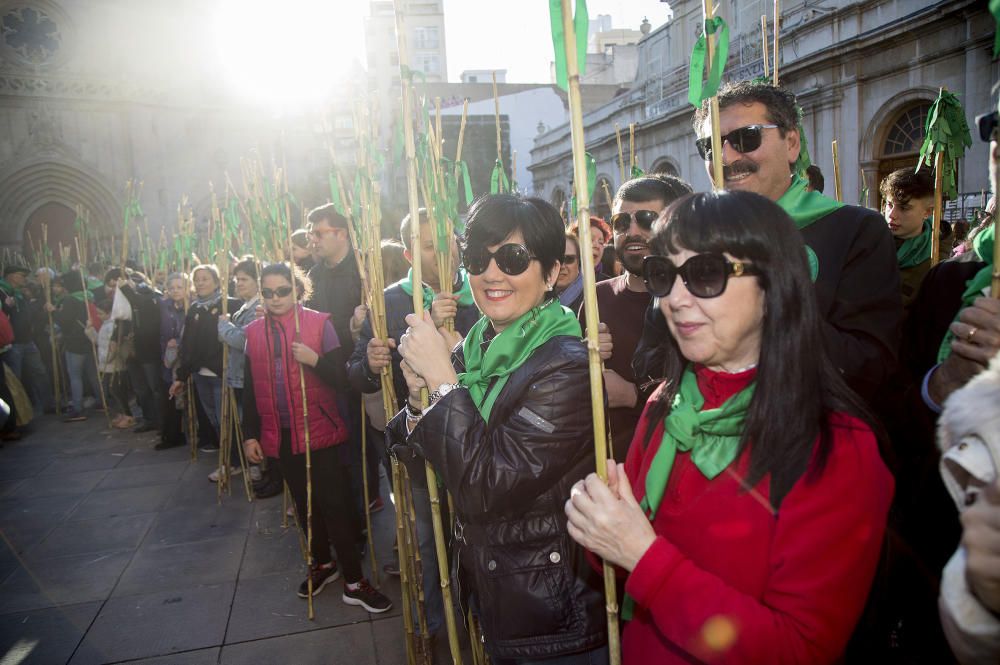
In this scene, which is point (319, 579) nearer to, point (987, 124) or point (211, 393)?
point (211, 393)

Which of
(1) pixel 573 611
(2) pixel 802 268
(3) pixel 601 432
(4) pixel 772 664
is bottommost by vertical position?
(1) pixel 573 611

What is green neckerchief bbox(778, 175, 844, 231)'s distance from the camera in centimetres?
194

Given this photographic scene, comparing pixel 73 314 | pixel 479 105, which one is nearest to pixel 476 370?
pixel 73 314

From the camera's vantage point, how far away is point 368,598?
11.8ft

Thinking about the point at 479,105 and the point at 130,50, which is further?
the point at 479,105

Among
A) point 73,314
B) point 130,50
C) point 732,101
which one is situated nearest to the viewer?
point 732,101

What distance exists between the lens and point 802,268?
1261mm

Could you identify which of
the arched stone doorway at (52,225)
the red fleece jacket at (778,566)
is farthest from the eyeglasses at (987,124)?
the arched stone doorway at (52,225)

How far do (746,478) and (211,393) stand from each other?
6134mm

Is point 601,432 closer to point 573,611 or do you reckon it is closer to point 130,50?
point 573,611

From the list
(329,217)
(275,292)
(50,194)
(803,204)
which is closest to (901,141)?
(329,217)

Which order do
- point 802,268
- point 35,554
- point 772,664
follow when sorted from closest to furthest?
point 772,664 → point 802,268 → point 35,554

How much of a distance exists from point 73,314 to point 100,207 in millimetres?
16257

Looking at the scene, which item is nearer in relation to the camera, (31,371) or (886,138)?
(31,371)
